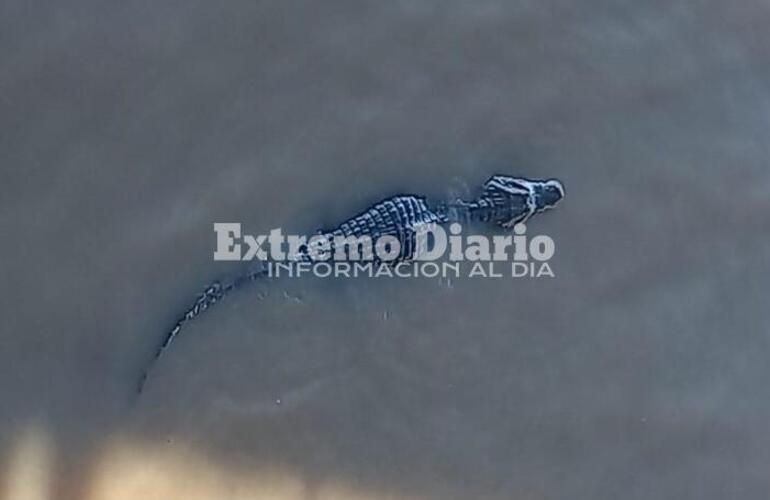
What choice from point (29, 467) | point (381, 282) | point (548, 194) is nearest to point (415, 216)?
point (381, 282)

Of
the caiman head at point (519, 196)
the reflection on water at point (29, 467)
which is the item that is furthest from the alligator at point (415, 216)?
the reflection on water at point (29, 467)

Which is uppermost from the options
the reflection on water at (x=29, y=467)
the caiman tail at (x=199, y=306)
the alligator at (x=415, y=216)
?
the alligator at (x=415, y=216)

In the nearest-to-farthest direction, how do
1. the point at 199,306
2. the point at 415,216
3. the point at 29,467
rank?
the point at 29,467, the point at 199,306, the point at 415,216

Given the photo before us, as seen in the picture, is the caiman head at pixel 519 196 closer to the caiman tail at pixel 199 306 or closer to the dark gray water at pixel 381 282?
the dark gray water at pixel 381 282

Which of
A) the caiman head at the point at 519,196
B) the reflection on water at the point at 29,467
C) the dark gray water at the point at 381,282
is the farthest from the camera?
the caiman head at the point at 519,196

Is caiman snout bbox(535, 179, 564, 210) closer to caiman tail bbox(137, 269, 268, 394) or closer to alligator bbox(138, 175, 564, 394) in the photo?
alligator bbox(138, 175, 564, 394)

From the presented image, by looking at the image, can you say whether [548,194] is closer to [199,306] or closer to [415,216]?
[415,216]

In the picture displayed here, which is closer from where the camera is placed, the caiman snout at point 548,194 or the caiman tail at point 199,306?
the caiman tail at point 199,306
